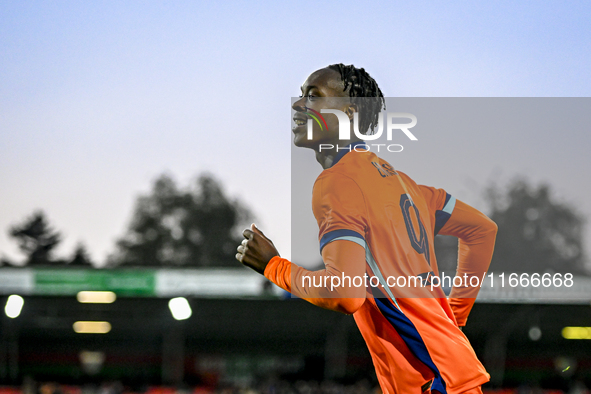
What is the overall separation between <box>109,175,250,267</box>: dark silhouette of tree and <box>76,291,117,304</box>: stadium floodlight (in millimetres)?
30931

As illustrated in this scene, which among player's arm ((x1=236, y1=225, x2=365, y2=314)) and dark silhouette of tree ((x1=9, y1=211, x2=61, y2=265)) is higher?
player's arm ((x1=236, y1=225, x2=365, y2=314))

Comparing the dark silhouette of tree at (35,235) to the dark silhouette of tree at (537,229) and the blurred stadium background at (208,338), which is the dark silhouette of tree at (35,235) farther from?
the dark silhouette of tree at (537,229)

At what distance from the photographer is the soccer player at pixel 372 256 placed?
7.72 ft

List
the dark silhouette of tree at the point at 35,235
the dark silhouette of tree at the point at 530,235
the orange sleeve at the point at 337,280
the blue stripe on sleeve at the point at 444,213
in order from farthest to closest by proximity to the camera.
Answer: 1. the dark silhouette of tree at the point at 35,235
2. the dark silhouette of tree at the point at 530,235
3. the blue stripe on sleeve at the point at 444,213
4. the orange sleeve at the point at 337,280

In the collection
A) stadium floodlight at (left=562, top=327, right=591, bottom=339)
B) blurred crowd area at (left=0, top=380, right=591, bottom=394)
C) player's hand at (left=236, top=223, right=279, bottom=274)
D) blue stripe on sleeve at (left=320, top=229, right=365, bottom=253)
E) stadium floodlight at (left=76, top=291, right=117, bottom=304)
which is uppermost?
blue stripe on sleeve at (left=320, top=229, right=365, bottom=253)

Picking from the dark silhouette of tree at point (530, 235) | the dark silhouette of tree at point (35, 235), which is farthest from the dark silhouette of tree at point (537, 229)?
the dark silhouette of tree at point (35, 235)

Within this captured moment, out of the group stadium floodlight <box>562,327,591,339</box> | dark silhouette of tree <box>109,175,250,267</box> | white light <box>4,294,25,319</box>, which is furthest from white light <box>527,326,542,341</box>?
dark silhouette of tree <box>109,175,250,267</box>

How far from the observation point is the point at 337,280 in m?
2.27

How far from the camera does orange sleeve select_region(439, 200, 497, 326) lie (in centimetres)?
297

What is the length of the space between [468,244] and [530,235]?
15.6ft

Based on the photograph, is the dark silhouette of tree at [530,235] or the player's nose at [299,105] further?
the dark silhouette of tree at [530,235]

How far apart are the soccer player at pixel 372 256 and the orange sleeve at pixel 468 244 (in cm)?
18

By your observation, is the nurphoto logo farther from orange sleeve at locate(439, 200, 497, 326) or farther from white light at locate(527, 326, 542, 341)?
white light at locate(527, 326, 542, 341)

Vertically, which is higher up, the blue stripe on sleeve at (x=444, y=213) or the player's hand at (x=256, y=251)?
the blue stripe on sleeve at (x=444, y=213)
